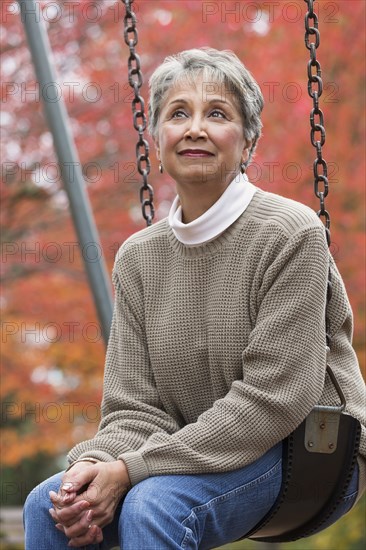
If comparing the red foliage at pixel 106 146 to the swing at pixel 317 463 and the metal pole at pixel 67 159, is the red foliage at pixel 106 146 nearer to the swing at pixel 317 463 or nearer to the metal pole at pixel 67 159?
the metal pole at pixel 67 159

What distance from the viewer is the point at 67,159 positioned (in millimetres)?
4184

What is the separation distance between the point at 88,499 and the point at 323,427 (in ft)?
1.88

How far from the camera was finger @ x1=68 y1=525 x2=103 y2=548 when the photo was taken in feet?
7.41

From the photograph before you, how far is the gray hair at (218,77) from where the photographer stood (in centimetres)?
250

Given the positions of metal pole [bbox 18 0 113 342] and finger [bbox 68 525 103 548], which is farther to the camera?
metal pole [bbox 18 0 113 342]

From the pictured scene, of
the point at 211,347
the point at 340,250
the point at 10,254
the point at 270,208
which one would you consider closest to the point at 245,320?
the point at 211,347

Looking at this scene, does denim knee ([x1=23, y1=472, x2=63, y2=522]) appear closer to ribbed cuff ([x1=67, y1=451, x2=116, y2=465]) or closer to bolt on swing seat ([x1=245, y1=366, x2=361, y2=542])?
ribbed cuff ([x1=67, y1=451, x2=116, y2=465])

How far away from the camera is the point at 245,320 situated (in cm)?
241

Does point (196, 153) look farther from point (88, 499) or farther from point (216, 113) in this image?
point (88, 499)

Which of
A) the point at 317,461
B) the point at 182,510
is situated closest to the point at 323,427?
the point at 317,461

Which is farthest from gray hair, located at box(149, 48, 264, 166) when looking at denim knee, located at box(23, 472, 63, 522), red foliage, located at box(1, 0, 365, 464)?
red foliage, located at box(1, 0, 365, 464)

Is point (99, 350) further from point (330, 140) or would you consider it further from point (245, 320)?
point (245, 320)

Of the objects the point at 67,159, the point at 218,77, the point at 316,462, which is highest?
the point at 218,77

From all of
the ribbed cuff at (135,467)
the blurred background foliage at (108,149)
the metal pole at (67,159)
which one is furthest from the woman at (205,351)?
the blurred background foliage at (108,149)
